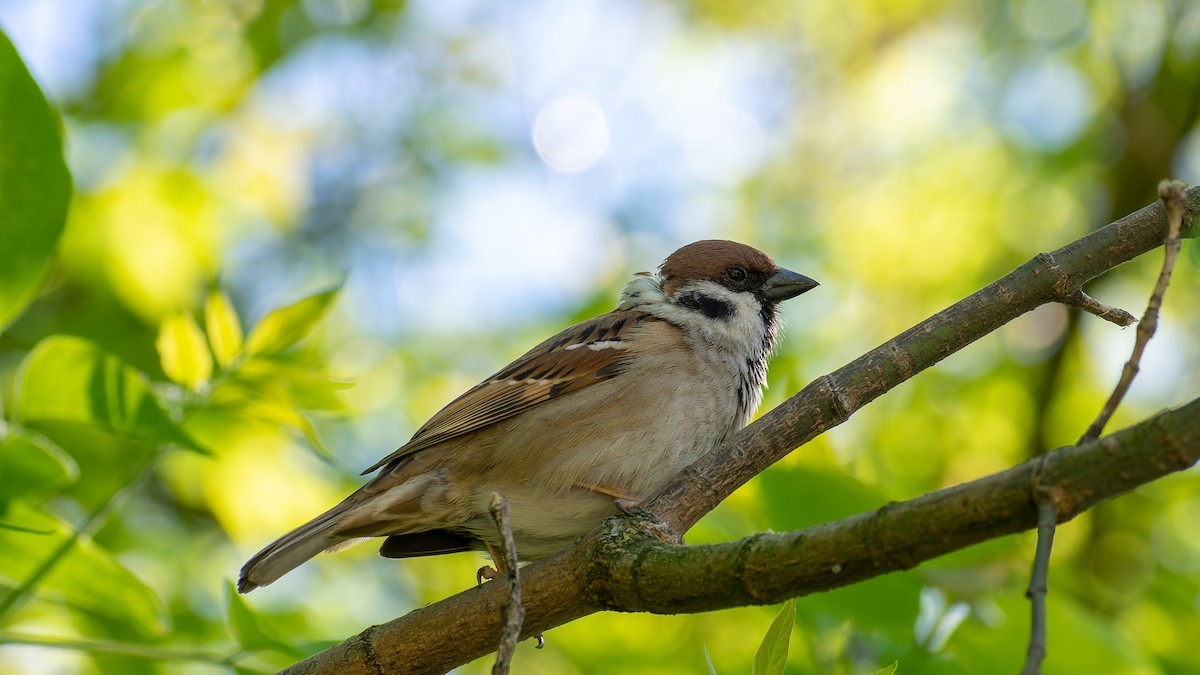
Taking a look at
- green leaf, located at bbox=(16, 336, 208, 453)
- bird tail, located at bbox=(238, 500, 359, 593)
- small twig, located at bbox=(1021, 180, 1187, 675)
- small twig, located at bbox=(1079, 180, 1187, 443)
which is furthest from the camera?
bird tail, located at bbox=(238, 500, 359, 593)

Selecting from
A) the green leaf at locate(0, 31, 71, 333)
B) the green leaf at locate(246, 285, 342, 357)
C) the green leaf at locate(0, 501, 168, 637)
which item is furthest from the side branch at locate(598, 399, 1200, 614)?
the green leaf at locate(0, 31, 71, 333)

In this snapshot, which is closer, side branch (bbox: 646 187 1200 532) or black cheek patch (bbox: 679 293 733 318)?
side branch (bbox: 646 187 1200 532)

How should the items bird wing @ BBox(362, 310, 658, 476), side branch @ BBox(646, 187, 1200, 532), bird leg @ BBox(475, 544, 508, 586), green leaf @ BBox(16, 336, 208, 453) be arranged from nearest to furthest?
side branch @ BBox(646, 187, 1200, 532) < green leaf @ BBox(16, 336, 208, 453) < bird leg @ BBox(475, 544, 508, 586) < bird wing @ BBox(362, 310, 658, 476)

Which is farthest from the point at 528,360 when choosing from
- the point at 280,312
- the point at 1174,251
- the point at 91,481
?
the point at 1174,251

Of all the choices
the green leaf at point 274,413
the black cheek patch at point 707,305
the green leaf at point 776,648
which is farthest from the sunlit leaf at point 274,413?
the black cheek patch at point 707,305

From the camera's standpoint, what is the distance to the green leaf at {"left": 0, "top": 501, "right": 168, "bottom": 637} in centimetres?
230

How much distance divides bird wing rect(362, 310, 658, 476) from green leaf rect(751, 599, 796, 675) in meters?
1.61

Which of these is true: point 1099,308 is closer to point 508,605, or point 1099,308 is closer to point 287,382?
point 508,605

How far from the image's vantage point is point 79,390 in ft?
7.37

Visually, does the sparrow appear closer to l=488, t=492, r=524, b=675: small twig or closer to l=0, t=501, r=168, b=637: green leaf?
l=0, t=501, r=168, b=637: green leaf

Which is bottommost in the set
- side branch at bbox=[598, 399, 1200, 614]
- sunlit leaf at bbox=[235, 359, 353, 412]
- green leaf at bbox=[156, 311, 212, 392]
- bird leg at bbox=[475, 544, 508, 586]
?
side branch at bbox=[598, 399, 1200, 614]

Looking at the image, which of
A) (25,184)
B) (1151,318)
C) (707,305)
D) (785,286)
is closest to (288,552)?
(25,184)

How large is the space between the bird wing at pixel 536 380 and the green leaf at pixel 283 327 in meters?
0.55

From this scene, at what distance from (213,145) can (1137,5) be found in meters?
4.55
